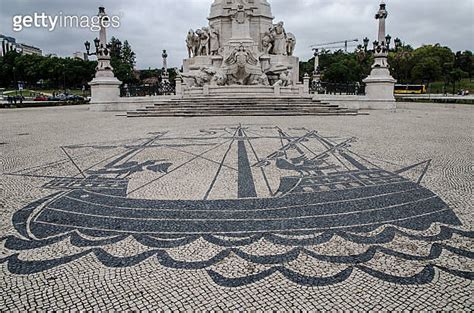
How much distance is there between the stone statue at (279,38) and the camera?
96.3 feet

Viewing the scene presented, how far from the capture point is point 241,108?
19.6m

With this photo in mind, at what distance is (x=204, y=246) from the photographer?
3.38m

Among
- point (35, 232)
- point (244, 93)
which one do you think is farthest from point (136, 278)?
point (244, 93)

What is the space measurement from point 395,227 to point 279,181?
2102 millimetres

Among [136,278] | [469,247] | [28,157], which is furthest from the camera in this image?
[28,157]

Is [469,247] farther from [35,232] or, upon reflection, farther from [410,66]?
[410,66]

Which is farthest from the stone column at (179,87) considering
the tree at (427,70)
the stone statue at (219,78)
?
the tree at (427,70)

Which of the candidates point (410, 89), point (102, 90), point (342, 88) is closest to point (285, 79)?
point (342, 88)

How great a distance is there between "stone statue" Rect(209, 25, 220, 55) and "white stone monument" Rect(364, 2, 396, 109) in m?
12.5

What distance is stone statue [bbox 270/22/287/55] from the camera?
29.4 m

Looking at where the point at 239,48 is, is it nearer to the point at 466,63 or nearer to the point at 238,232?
the point at 238,232

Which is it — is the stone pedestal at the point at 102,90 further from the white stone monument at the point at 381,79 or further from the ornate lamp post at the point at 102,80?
the white stone monument at the point at 381,79

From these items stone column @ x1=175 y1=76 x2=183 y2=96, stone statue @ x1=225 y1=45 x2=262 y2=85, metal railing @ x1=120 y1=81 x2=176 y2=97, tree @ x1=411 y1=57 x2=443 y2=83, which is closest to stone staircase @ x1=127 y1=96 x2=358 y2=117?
stone statue @ x1=225 y1=45 x2=262 y2=85

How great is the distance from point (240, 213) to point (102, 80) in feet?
77.9
